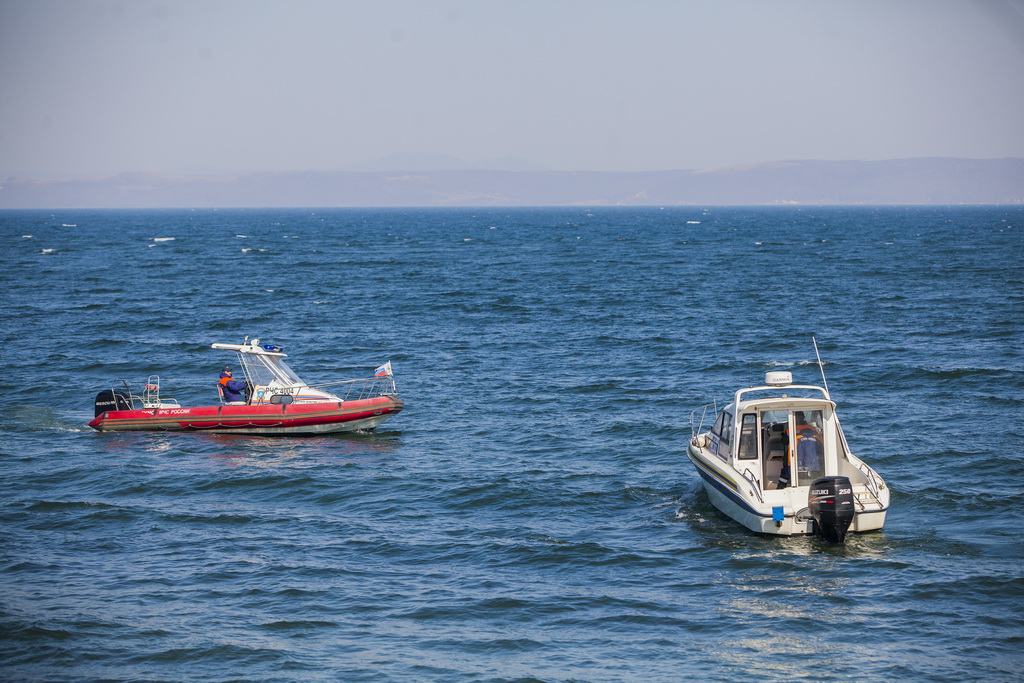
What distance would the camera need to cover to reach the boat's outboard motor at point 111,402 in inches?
1204

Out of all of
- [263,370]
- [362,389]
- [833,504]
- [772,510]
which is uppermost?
[263,370]

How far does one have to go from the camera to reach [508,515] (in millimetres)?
22219

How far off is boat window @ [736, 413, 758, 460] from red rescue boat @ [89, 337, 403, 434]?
11.7m

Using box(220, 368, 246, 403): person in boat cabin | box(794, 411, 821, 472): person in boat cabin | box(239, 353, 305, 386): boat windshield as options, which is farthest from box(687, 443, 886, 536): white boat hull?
box(220, 368, 246, 403): person in boat cabin

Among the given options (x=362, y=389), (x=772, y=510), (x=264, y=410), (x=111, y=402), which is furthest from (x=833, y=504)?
(x=111, y=402)

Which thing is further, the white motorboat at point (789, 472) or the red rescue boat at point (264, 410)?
the red rescue boat at point (264, 410)

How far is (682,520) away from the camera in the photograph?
21500 mm

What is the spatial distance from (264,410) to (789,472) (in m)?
16.0

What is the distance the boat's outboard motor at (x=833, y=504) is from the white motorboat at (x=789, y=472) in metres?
0.02

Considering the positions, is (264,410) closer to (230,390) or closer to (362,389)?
(230,390)

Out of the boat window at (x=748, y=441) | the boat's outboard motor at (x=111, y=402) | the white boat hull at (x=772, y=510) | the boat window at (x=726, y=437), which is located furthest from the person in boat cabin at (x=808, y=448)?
the boat's outboard motor at (x=111, y=402)

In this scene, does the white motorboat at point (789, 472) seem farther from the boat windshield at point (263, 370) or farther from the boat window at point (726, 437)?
the boat windshield at point (263, 370)

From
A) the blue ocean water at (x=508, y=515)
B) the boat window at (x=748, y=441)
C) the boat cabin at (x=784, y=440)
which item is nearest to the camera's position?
the blue ocean water at (x=508, y=515)

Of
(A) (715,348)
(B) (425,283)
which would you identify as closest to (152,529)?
(A) (715,348)
